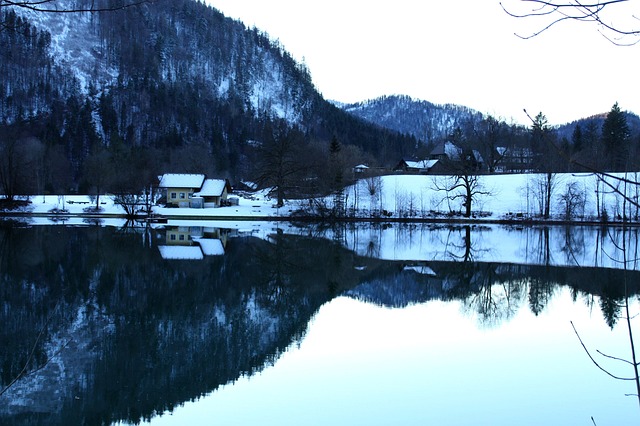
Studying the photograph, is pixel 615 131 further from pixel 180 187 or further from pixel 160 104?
pixel 160 104

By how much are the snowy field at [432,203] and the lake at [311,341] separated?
31.0 m

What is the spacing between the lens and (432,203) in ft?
191

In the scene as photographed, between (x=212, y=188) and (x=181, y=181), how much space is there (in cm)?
420

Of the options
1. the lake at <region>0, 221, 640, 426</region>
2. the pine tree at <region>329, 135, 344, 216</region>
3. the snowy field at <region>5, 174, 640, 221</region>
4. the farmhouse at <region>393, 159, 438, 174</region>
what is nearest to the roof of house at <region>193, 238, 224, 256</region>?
the lake at <region>0, 221, 640, 426</region>

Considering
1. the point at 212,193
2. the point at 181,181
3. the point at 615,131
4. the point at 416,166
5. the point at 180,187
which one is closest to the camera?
the point at 212,193

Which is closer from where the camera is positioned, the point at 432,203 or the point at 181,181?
the point at 432,203

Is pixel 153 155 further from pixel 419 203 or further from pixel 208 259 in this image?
pixel 208 259

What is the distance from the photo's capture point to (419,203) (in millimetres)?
58312

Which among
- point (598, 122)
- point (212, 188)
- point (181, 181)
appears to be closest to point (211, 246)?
point (212, 188)

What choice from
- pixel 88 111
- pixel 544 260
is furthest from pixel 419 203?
pixel 88 111

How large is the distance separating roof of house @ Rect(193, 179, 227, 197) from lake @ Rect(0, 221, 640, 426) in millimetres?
35658

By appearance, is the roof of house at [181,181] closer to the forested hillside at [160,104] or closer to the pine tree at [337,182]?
the forested hillside at [160,104]

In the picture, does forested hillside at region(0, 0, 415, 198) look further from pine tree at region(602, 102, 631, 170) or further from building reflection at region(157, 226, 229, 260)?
pine tree at region(602, 102, 631, 170)

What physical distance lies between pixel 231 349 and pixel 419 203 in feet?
164
